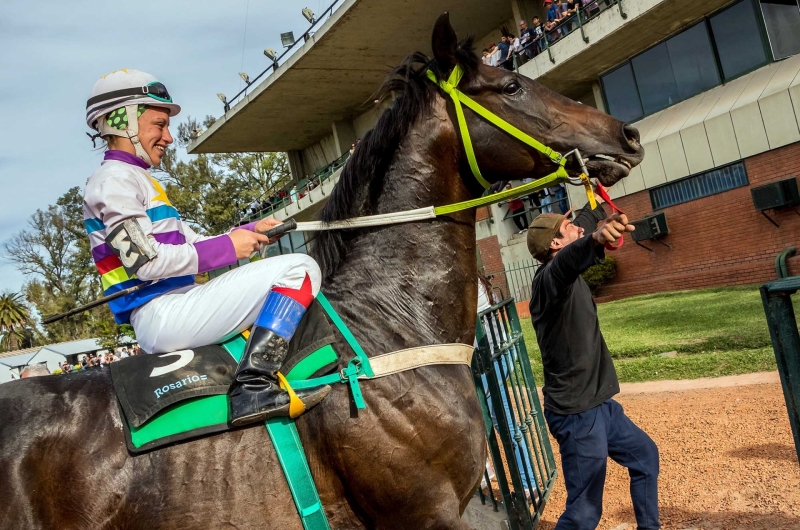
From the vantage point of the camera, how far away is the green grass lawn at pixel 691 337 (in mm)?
7551

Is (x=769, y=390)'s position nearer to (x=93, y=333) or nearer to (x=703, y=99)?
(x=703, y=99)

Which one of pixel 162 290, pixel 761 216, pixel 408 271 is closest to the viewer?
pixel 162 290

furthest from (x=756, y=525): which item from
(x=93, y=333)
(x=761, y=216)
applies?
(x=93, y=333)

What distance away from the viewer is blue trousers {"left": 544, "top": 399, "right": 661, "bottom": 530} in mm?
3447

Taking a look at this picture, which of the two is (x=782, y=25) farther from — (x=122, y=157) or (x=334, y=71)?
(x=334, y=71)

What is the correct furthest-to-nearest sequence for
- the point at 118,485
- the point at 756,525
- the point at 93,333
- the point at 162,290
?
the point at 93,333 < the point at 756,525 < the point at 162,290 < the point at 118,485

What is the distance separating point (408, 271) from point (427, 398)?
61 centimetres

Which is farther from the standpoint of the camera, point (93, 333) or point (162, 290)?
point (93, 333)

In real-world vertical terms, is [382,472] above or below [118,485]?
below

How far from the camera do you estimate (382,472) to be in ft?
7.65

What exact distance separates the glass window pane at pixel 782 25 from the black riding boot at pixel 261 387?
16.0 m

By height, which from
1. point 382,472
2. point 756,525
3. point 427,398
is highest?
point 427,398

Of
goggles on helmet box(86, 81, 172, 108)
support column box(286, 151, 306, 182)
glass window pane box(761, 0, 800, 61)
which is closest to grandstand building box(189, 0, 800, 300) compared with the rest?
glass window pane box(761, 0, 800, 61)

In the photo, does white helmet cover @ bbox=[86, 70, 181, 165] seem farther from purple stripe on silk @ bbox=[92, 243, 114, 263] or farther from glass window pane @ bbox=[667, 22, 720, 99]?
glass window pane @ bbox=[667, 22, 720, 99]
